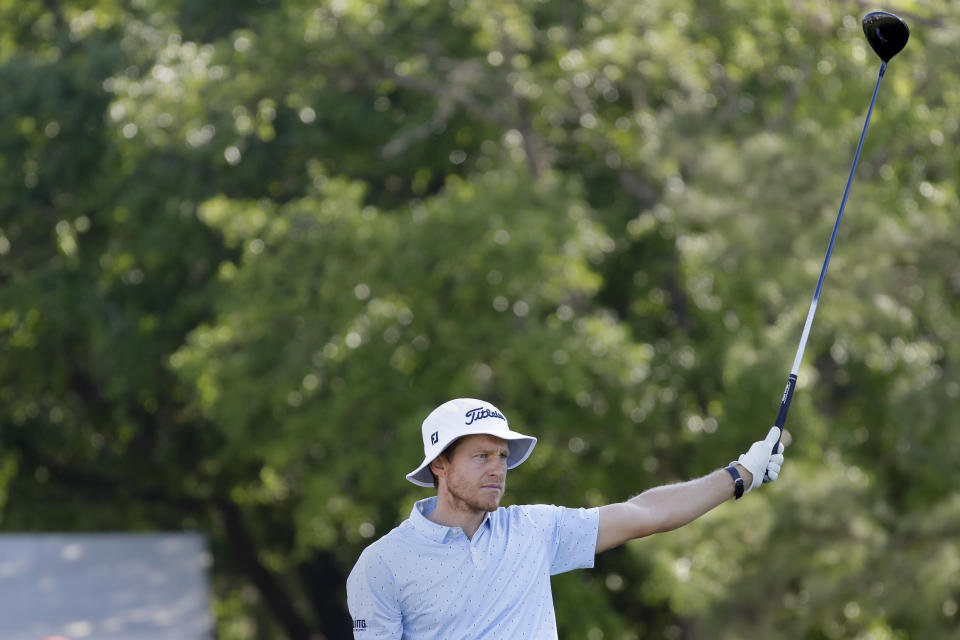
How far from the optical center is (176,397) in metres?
18.3

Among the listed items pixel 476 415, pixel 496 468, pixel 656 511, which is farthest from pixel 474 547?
pixel 656 511

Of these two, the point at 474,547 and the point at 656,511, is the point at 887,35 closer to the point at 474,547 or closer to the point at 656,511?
the point at 656,511

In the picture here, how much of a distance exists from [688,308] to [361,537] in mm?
4252

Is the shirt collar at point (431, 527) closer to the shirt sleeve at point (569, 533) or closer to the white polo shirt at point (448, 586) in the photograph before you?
the white polo shirt at point (448, 586)

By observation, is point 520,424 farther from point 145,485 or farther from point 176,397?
point 145,485

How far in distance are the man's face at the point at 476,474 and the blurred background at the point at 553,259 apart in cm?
764

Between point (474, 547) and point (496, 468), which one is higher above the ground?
point (496, 468)

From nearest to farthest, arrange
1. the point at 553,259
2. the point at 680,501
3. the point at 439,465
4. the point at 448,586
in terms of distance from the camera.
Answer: the point at 448,586, the point at 439,465, the point at 680,501, the point at 553,259

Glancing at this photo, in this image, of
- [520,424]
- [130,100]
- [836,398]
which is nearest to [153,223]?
[130,100]

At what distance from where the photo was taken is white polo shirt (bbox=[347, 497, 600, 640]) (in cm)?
363

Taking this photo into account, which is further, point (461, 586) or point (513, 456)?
point (513, 456)

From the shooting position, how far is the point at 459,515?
3.72m

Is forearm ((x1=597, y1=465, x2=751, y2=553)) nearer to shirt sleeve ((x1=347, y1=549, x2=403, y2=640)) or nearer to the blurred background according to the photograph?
shirt sleeve ((x1=347, y1=549, x2=403, y2=640))

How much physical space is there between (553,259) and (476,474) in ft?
30.7
